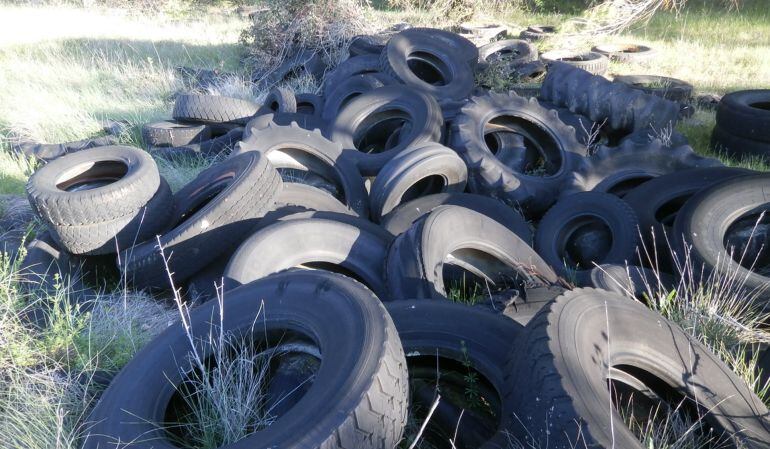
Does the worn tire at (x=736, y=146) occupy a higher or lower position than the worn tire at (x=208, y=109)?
lower

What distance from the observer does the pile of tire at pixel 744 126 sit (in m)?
6.38

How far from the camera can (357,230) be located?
3965 millimetres

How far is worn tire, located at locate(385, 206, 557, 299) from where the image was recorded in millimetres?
3477

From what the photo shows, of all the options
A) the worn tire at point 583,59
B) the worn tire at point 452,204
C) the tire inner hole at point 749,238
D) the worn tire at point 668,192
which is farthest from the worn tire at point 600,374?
the worn tire at point 583,59

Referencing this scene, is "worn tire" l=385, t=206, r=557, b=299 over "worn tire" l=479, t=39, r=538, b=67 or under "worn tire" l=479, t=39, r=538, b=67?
under

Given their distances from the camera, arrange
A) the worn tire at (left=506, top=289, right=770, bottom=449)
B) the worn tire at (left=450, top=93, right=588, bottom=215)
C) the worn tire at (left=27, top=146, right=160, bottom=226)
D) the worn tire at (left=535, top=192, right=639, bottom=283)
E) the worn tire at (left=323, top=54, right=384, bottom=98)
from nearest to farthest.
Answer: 1. the worn tire at (left=506, top=289, right=770, bottom=449)
2. the worn tire at (left=27, top=146, right=160, bottom=226)
3. the worn tire at (left=535, top=192, right=639, bottom=283)
4. the worn tire at (left=450, top=93, right=588, bottom=215)
5. the worn tire at (left=323, top=54, right=384, bottom=98)

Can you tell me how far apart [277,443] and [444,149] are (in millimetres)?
3449

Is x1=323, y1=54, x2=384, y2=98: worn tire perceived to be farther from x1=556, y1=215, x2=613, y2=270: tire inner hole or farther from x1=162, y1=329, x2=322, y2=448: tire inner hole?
x1=162, y1=329, x2=322, y2=448: tire inner hole

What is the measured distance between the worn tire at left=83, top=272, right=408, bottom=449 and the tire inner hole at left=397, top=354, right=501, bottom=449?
16.8 inches

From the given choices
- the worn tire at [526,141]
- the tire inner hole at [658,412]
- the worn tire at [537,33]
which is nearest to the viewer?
the tire inner hole at [658,412]

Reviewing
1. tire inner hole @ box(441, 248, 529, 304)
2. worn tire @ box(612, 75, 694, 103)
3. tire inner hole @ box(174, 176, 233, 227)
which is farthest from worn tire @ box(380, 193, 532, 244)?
worn tire @ box(612, 75, 694, 103)

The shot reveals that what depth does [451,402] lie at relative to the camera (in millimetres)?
2846

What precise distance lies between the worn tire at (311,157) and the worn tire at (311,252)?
130cm

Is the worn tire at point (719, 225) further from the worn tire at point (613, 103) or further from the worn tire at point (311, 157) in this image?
the worn tire at point (311, 157)
